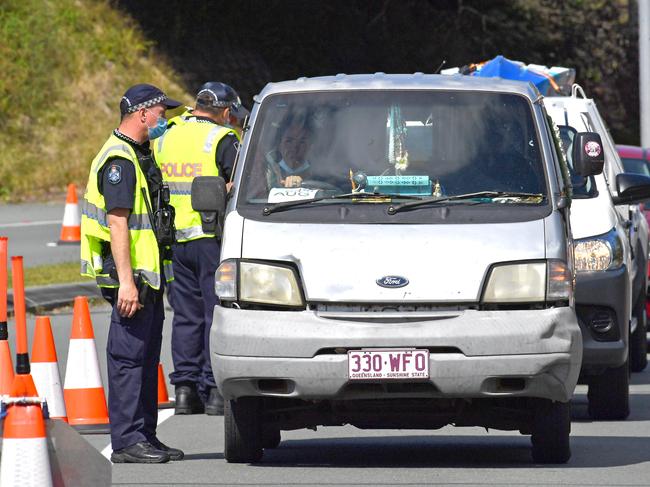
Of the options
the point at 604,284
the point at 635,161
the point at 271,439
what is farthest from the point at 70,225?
the point at 271,439

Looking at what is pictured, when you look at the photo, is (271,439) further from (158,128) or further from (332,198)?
(158,128)

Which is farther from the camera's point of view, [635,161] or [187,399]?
[635,161]

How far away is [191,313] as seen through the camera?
36.4ft

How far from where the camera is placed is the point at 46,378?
32.6 ft

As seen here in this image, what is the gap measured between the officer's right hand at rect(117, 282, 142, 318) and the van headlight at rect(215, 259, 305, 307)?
55 cm

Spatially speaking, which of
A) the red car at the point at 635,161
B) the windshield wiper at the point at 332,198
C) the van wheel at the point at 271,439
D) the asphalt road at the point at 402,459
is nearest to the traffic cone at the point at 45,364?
the asphalt road at the point at 402,459

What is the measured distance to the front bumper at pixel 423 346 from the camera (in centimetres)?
791

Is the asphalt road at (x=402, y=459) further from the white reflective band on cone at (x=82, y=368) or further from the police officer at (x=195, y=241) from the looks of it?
the white reflective band on cone at (x=82, y=368)

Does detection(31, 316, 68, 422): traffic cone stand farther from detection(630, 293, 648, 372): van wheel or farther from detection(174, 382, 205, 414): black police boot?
detection(630, 293, 648, 372): van wheel

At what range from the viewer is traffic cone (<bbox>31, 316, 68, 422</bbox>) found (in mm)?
9883

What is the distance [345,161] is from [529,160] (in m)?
0.89

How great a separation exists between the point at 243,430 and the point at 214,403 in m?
2.44

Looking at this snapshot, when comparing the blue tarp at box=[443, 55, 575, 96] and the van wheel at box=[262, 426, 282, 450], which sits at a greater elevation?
the blue tarp at box=[443, 55, 575, 96]

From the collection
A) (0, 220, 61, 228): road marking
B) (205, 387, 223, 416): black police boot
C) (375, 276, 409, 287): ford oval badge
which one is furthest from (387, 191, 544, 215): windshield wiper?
(0, 220, 61, 228): road marking
